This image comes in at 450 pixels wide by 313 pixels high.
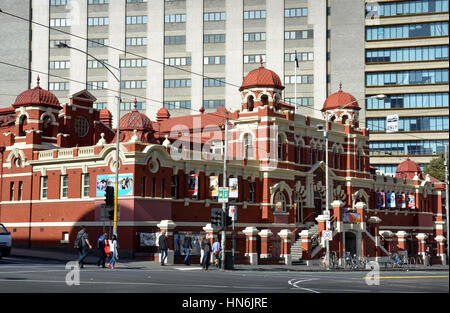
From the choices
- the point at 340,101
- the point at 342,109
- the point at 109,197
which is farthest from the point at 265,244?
the point at 340,101

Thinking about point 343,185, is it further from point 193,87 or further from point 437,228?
point 193,87

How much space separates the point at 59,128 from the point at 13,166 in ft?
15.1

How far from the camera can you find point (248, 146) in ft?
195

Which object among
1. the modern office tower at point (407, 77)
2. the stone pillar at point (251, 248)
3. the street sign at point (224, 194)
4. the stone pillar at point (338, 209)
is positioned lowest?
the stone pillar at point (251, 248)

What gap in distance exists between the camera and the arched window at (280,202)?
58969 mm

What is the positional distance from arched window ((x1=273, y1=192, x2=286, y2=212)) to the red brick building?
12 centimetres

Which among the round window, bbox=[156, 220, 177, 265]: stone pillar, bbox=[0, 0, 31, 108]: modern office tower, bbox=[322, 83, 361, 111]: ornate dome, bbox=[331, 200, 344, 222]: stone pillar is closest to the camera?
bbox=[156, 220, 177, 265]: stone pillar

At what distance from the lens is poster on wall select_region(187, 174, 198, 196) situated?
51344 mm

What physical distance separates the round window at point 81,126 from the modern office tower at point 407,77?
2382 inches

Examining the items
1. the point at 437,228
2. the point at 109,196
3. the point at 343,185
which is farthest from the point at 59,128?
the point at 437,228

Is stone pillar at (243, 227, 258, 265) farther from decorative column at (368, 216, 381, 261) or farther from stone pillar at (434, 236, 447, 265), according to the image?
stone pillar at (434, 236, 447, 265)

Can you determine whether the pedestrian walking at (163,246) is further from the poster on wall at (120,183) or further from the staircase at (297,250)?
the staircase at (297,250)

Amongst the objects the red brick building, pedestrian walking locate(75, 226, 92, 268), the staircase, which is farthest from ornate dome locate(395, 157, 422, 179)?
pedestrian walking locate(75, 226, 92, 268)

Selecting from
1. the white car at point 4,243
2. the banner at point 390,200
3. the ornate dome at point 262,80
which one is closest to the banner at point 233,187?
the ornate dome at point 262,80
